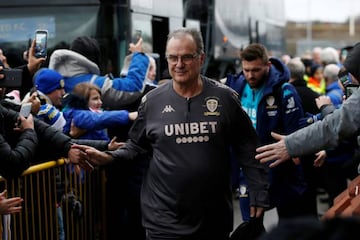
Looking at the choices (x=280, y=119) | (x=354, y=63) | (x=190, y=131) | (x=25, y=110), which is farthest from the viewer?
(x=280, y=119)

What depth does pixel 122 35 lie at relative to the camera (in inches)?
333

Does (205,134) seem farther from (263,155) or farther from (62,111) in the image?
(62,111)

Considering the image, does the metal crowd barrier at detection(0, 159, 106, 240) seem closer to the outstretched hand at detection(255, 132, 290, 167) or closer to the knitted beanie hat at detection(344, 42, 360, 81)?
the outstretched hand at detection(255, 132, 290, 167)

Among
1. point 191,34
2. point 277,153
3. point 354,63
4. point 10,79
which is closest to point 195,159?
point 277,153

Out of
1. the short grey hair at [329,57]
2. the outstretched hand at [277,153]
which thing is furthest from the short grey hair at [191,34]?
the short grey hair at [329,57]

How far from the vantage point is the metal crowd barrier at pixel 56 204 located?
192 inches

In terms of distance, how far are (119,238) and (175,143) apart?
2.31m

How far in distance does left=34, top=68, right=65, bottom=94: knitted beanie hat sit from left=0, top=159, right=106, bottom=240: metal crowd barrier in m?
0.62

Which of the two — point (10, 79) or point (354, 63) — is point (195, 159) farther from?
point (10, 79)

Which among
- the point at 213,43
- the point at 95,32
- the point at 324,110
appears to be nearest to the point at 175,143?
the point at 324,110

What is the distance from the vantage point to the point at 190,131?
13.8 ft

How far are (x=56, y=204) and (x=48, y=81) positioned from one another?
96cm

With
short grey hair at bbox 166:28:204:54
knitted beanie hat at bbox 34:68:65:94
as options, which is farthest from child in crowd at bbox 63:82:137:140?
short grey hair at bbox 166:28:204:54

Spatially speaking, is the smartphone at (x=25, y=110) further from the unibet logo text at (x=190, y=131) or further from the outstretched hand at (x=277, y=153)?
the outstretched hand at (x=277, y=153)
